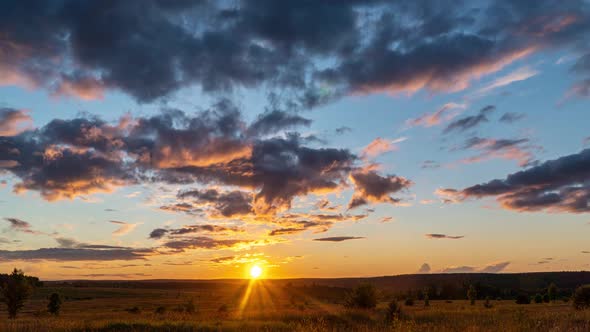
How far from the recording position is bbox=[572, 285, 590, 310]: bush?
43438 millimetres

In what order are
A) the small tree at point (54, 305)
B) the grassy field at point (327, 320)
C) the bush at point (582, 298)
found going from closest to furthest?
1. the grassy field at point (327, 320)
2. the bush at point (582, 298)
3. the small tree at point (54, 305)

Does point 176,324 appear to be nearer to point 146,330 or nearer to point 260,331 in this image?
point 146,330

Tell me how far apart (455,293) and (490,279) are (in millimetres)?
77931

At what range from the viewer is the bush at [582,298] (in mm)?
43438

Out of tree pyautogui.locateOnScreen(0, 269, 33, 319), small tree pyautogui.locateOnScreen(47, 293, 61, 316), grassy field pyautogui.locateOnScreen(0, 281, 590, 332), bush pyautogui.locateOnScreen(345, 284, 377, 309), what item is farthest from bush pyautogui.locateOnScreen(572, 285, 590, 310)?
small tree pyautogui.locateOnScreen(47, 293, 61, 316)

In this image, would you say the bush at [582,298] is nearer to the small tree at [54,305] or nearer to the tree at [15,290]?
the tree at [15,290]

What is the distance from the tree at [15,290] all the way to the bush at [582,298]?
53.9 meters

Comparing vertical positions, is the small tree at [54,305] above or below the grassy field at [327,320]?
below

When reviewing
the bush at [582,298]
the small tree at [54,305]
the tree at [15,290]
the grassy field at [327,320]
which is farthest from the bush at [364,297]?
the small tree at [54,305]

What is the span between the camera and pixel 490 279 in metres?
183

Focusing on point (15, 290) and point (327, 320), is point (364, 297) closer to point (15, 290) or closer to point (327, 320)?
point (327, 320)

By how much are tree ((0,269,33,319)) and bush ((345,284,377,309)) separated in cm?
3184

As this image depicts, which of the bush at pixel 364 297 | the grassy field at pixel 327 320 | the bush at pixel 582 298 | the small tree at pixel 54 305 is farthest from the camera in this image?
the small tree at pixel 54 305

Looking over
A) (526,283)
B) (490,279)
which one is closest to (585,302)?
(526,283)
